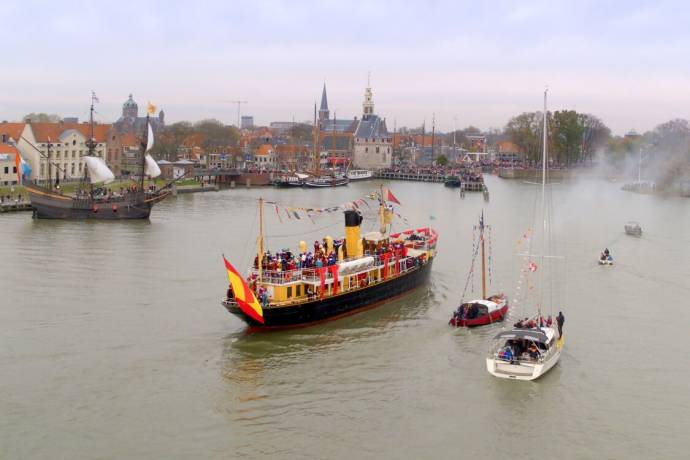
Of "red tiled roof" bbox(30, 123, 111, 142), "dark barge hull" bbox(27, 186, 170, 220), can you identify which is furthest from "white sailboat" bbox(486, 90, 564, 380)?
"red tiled roof" bbox(30, 123, 111, 142)

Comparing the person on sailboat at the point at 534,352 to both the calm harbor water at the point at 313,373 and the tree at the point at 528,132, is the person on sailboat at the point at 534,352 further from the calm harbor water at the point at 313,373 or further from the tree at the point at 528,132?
the tree at the point at 528,132

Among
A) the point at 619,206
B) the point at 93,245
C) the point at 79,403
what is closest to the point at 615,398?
the point at 79,403

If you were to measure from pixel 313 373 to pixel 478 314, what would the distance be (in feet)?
23.4

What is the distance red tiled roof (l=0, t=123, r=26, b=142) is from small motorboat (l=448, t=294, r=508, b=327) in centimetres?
6278

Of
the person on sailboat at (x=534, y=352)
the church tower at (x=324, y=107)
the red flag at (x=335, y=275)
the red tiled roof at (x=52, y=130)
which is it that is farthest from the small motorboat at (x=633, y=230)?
the church tower at (x=324, y=107)

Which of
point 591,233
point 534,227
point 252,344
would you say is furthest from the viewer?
point 534,227

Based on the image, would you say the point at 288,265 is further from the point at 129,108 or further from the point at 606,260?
the point at 129,108

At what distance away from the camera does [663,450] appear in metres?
18.1

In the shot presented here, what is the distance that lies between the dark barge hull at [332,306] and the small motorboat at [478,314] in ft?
10.8

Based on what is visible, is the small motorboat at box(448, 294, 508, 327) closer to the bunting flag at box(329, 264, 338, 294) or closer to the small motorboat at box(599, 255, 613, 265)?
the bunting flag at box(329, 264, 338, 294)

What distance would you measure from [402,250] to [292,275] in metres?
7.56

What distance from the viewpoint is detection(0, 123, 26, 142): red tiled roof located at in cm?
7869

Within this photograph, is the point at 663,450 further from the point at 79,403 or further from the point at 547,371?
the point at 79,403

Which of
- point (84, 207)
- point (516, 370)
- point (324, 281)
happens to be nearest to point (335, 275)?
point (324, 281)
